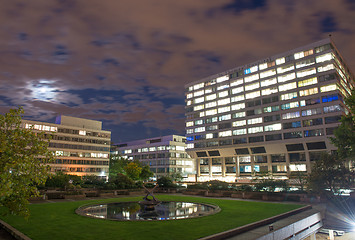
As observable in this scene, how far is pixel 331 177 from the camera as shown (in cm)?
3066

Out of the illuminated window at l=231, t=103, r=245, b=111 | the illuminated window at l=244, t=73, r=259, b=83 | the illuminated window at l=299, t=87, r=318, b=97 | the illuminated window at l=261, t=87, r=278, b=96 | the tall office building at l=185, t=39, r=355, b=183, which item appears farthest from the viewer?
the illuminated window at l=231, t=103, r=245, b=111

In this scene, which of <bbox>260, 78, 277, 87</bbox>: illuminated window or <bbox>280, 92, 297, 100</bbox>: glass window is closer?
<bbox>280, 92, 297, 100</bbox>: glass window

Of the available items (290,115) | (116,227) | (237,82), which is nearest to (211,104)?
(237,82)

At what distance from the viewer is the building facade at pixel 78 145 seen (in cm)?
10238

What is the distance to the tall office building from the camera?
76625 millimetres

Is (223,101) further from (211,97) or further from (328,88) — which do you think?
(328,88)

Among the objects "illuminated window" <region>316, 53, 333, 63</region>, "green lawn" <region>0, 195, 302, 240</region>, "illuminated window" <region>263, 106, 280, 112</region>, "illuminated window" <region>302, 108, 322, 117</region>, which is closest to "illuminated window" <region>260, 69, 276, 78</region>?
"illuminated window" <region>263, 106, 280, 112</region>

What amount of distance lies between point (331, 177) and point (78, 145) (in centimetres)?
10059

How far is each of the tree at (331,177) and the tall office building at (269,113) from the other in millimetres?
48094

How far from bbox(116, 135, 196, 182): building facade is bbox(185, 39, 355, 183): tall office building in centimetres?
1657

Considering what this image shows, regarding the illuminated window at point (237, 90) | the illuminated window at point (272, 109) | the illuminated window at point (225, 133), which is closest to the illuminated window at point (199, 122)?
the illuminated window at point (225, 133)

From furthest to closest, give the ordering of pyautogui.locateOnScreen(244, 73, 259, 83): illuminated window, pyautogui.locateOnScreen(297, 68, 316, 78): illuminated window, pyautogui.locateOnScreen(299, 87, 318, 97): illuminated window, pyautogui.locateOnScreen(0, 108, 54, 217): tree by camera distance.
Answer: pyautogui.locateOnScreen(244, 73, 259, 83): illuminated window → pyautogui.locateOnScreen(297, 68, 316, 78): illuminated window → pyautogui.locateOnScreen(299, 87, 318, 97): illuminated window → pyautogui.locateOnScreen(0, 108, 54, 217): tree

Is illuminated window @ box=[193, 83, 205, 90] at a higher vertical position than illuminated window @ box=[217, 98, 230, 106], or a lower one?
higher

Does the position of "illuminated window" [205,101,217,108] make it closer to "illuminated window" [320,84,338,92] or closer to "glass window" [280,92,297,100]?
"glass window" [280,92,297,100]
